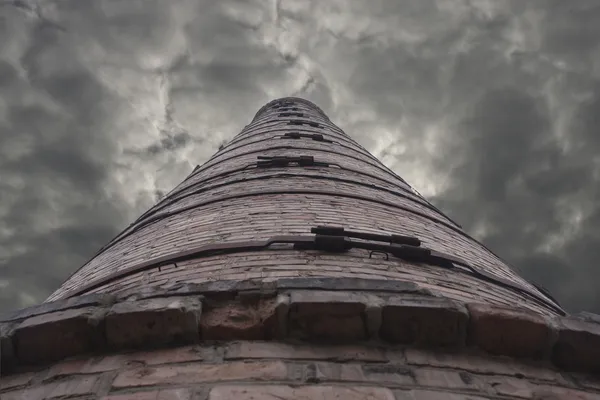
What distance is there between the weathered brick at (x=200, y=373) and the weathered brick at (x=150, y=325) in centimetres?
14

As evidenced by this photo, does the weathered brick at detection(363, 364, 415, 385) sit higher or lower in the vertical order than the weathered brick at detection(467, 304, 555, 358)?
lower

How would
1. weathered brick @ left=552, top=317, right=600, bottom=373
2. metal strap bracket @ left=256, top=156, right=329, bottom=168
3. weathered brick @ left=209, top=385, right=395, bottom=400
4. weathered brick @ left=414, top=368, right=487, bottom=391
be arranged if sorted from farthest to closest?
metal strap bracket @ left=256, top=156, right=329, bottom=168, weathered brick @ left=552, top=317, right=600, bottom=373, weathered brick @ left=414, top=368, right=487, bottom=391, weathered brick @ left=209, top=385, right=395, bottom=400

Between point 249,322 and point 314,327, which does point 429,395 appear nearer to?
point 314,327

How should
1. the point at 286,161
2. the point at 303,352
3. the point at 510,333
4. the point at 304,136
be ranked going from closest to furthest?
the point at 303,352 < the point at 510,333 < the point at 286,161 < the point at 304,136

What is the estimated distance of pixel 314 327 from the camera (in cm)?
187

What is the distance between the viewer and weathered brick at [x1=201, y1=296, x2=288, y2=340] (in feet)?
6.13

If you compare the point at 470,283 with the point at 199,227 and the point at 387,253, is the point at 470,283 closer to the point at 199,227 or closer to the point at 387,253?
the point at 387,253

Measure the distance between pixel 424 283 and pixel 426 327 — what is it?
0.80m

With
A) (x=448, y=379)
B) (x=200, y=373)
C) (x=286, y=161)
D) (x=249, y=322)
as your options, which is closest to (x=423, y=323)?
(x=448, y=379)

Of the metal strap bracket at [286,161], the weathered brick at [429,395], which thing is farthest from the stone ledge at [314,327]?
the metal strap bracket at [286,161]

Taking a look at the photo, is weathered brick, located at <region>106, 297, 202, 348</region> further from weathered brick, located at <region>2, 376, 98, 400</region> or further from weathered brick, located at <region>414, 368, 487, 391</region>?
weathered brick, located at <region>414, 368, 487, 391</region>

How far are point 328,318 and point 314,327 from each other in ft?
0.18

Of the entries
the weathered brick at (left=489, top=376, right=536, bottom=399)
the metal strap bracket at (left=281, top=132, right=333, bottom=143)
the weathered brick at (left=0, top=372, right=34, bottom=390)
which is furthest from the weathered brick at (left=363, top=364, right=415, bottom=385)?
the metal strap bracket at (left=281, top=132, right=333, bottom=143)

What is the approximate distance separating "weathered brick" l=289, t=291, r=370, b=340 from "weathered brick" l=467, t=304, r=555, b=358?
39cm
